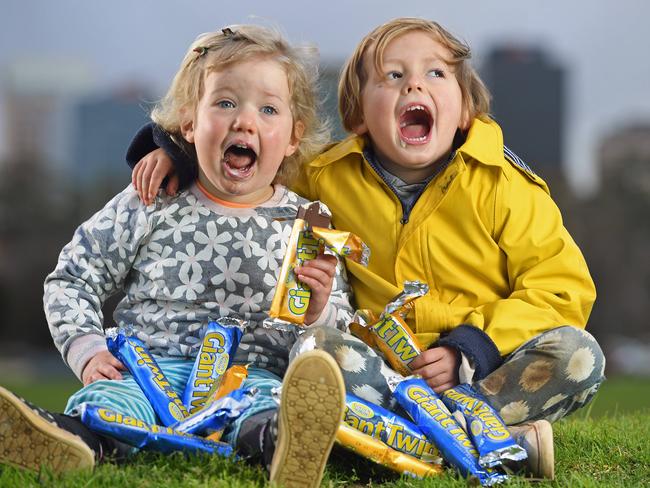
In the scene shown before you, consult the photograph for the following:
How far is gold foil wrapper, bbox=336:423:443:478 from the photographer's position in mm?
2814

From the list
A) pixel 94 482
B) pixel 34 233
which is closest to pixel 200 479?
pixel 94 482

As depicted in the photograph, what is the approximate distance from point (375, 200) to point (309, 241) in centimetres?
48

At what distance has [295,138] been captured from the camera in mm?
3609

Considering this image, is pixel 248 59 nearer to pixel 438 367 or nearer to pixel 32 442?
pixel 438 367

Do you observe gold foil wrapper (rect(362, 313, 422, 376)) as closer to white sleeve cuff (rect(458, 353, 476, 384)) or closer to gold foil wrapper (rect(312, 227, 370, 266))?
white sleeve cuff (rect(458, 353, 476, 384))

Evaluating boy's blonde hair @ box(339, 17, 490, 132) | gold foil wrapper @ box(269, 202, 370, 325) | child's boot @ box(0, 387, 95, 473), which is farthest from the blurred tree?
child's boot @ box(0, 387, 95, 473)

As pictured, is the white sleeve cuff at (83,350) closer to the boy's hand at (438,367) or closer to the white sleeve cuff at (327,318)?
the white sleeve cuff at (327,318)

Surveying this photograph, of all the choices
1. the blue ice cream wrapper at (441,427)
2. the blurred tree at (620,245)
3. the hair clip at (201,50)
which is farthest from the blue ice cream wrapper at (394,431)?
the blurred tree at (620,245)

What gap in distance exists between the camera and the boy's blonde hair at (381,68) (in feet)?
11.7

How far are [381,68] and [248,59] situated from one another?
0.47 metres

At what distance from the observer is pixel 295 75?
351 cm

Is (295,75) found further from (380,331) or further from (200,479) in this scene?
(200,479)

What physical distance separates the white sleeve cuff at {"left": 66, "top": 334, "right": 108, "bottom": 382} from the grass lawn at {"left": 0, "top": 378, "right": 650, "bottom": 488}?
549mm

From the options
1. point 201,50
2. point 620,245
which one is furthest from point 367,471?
point 620,245
